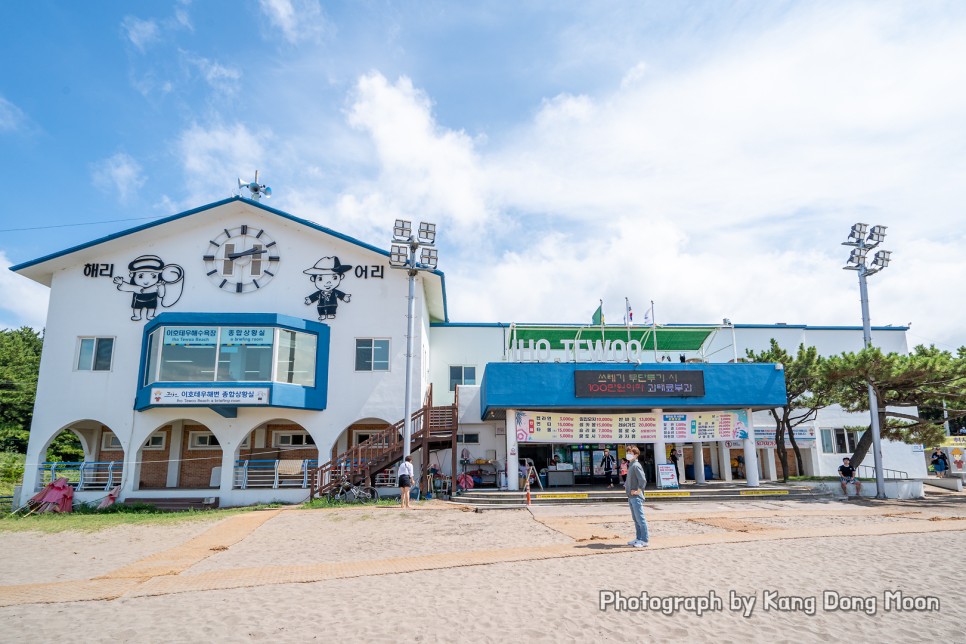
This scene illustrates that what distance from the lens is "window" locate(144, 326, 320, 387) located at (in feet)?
68.2

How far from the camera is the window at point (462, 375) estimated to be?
92.7 ft

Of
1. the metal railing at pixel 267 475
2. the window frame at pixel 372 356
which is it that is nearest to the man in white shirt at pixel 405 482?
the metal railing at pixel 267 475

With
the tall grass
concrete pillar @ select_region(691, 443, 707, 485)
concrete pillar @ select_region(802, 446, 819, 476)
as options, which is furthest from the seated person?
the tall grass

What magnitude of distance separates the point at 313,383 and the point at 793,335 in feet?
79.9

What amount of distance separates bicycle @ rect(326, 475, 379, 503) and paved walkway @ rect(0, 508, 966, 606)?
4.81m

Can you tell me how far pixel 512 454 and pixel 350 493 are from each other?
18.1 ft

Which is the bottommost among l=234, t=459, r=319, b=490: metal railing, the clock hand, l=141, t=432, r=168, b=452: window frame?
l=234, t=459, r=319, b=490: metal railing

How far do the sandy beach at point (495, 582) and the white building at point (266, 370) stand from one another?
22.0 feet

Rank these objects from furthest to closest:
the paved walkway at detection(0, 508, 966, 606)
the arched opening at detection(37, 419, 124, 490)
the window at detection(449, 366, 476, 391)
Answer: the window at detection(449, 366, 476, 391) < the arched opening at detection(37, 419, 124, 490) < the paved walkway at detection(0, 508, 966, 606)

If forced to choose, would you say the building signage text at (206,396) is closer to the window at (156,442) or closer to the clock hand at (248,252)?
the window at (156,442)

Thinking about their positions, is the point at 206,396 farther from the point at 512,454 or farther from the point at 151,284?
the point at 512,454

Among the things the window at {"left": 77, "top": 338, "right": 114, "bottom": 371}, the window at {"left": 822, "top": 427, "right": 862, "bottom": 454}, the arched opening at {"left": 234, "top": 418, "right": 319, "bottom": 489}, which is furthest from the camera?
the window at {"left": 822, "top": 427, "right": 862, "bottom": 454}

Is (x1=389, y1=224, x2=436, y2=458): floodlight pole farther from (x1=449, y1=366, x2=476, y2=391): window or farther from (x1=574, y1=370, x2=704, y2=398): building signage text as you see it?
(x1=449, y1=366, x2=476, y2=391): window

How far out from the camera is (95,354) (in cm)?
2233
